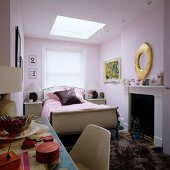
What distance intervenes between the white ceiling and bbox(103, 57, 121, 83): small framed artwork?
3.14 feet

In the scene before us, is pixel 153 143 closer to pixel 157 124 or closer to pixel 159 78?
pixel 157 124

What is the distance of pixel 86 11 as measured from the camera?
3.01 m

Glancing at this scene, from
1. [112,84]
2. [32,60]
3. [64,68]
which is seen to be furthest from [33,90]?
[112,84]

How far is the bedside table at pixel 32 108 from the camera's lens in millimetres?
4152

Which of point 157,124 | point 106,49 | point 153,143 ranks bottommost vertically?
point 153,143

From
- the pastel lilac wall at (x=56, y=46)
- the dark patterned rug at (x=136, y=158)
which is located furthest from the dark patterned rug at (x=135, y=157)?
the pastel lilac wall at (x=56, y=46)

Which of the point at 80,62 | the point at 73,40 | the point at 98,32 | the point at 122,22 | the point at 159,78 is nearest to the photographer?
the point at 159,78

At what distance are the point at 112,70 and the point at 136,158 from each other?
275cm

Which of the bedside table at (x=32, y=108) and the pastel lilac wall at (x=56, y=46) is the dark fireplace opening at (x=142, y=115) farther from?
the bedside table at (x=32, y=108)

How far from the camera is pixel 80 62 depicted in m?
5.24

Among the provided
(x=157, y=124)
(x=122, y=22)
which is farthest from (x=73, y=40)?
(x=157, y=124)

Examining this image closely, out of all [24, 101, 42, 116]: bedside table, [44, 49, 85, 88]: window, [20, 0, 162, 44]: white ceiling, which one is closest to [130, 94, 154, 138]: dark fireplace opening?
[20, 0, 162, 44]: white ceiling

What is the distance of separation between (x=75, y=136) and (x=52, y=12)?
2554 mm

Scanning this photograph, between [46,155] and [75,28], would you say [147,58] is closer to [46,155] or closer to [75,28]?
[75,28]
